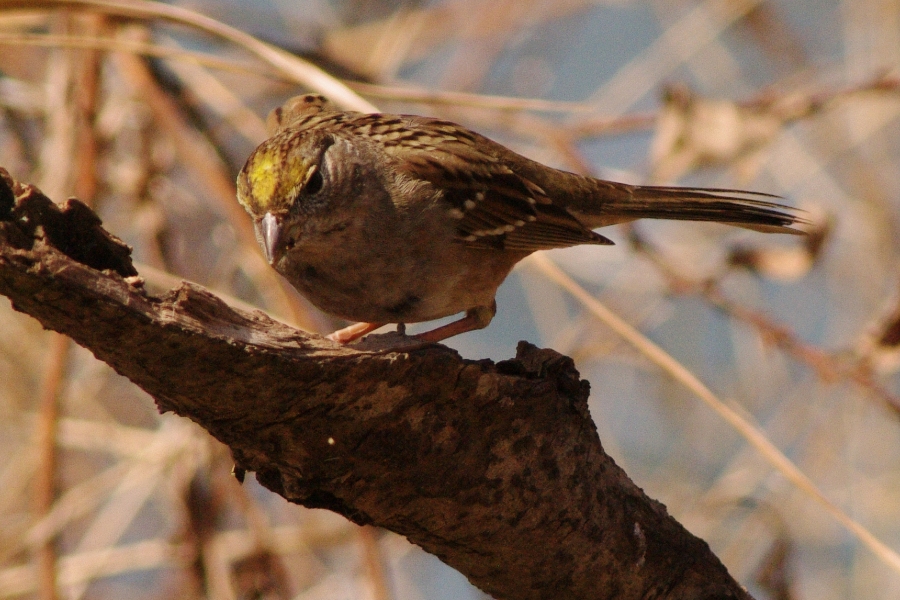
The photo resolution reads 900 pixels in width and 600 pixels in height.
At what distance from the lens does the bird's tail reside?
9.07 feet

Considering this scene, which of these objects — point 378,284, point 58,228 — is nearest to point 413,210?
point 378,284

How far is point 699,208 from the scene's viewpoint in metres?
2.89

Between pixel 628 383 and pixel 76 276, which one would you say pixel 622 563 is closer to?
pixel 76 276

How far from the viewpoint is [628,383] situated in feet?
15.9

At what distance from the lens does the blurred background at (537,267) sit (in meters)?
2.98

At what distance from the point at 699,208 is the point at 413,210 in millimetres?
922

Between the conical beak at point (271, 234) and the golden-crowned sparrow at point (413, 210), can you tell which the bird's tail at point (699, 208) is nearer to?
the golden-crowned sparrow at point (413, 210)

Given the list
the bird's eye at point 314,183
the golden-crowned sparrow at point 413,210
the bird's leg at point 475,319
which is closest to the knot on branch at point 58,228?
the golden-crowned sparrow at point 413,210

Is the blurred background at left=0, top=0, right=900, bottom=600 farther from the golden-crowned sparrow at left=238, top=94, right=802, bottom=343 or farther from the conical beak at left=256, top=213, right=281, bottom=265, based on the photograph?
the conical beak at left=256, top=213, right=281, bottom=265

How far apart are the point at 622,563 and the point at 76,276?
1.12 meters

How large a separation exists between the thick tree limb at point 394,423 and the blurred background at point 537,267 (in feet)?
1.80

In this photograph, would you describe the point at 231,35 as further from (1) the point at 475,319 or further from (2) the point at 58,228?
(2) the point at 58,228

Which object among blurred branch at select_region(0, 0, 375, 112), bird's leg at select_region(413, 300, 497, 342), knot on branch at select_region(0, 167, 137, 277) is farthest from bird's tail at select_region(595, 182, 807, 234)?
knot on branch at select_region(0, 167, 137, 277)

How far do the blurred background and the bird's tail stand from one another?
0.16 meters
